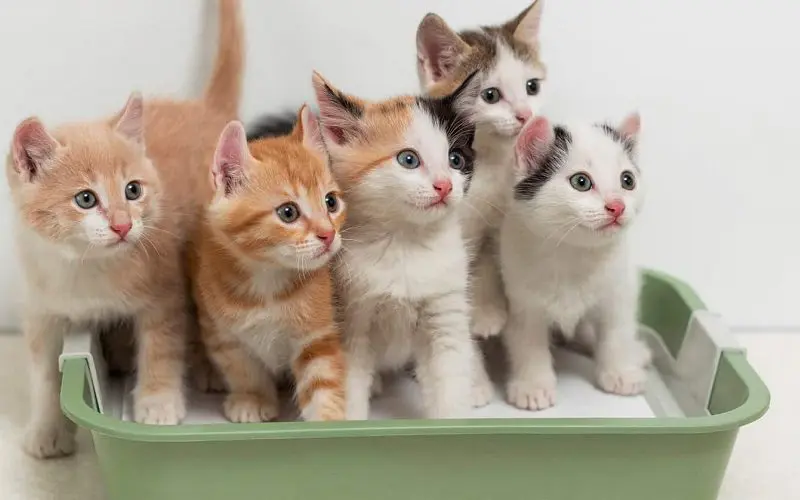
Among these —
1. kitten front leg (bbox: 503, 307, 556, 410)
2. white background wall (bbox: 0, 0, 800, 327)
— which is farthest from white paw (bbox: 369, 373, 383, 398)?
white background wall (bbox: 0, 0, 800, 327)

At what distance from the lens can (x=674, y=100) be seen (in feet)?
4.96

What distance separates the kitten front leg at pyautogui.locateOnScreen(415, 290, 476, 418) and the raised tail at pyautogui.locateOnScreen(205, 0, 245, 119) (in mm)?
511

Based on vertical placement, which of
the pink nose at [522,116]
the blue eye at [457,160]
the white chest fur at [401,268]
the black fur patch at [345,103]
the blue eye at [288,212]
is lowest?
the white chest fur at [401,268]

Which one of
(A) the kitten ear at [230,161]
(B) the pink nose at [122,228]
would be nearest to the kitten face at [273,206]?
(A) the kitten ear at [230,161]

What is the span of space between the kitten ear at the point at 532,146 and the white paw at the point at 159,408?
0.56 meters

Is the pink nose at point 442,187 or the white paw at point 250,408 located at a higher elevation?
the pink nose at point 442,187

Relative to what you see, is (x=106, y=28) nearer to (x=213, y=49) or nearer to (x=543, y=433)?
(x=213, y=49)

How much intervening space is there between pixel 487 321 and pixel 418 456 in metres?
0.32

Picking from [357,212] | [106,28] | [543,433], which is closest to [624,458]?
[543,433]

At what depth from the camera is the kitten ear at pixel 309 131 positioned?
1043mm

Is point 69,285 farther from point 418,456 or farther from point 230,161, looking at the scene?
point 418,456

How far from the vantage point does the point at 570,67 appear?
4.85 ft

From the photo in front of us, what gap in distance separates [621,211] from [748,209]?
624mm

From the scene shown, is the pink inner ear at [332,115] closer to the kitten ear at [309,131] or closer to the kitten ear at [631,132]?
the kitten ear at [309,131]
